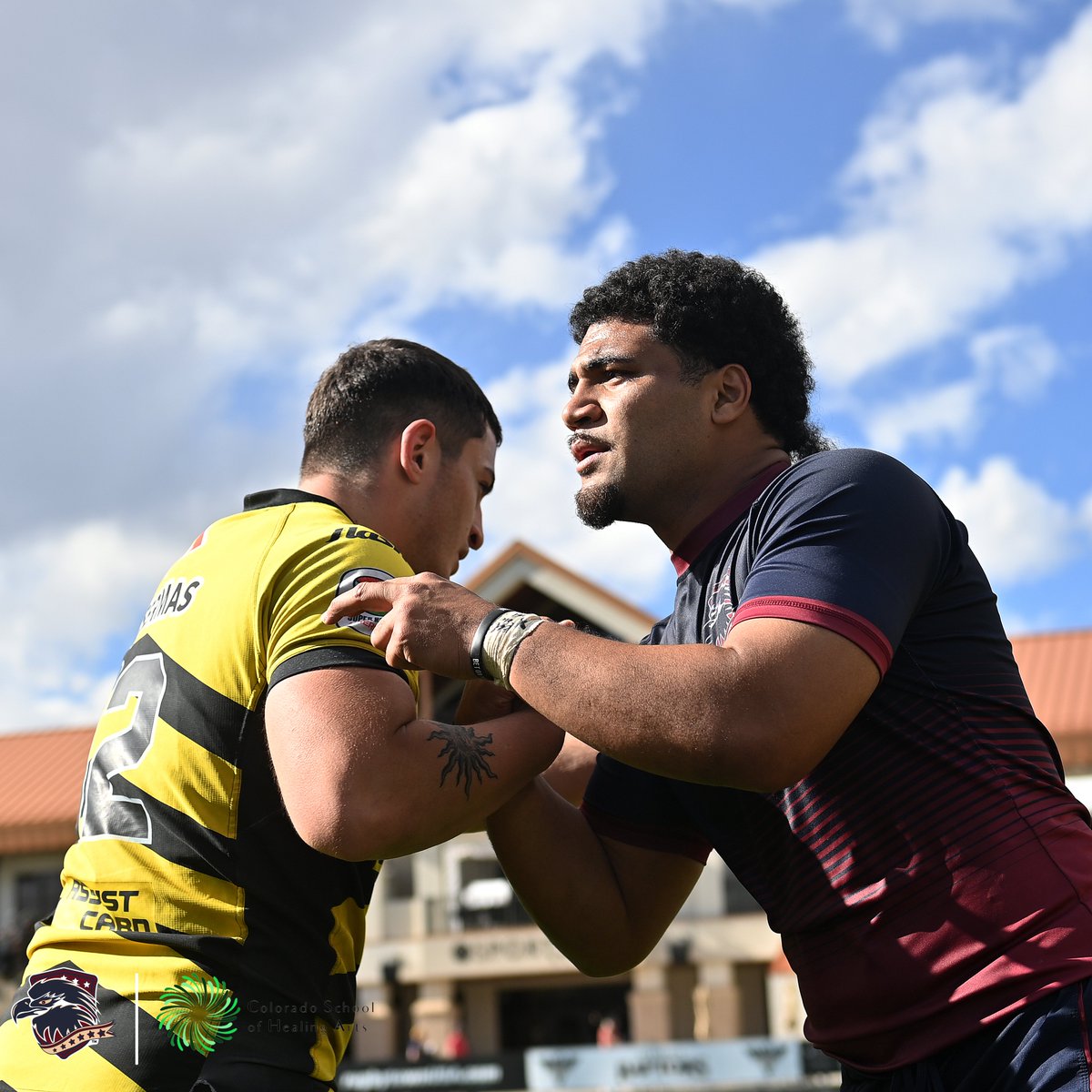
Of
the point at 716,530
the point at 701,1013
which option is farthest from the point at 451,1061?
the point at 716,530

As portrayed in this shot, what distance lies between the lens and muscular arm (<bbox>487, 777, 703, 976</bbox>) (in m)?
3.26

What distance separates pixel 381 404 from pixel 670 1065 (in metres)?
20.8

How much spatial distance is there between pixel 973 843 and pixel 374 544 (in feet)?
4.41

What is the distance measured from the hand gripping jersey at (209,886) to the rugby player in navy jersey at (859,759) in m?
0.24

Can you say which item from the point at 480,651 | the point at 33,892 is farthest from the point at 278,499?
the point at 33,892

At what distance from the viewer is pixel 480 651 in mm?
2645

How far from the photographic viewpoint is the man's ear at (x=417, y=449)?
3465 mm

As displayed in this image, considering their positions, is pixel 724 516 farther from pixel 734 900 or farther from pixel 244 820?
pixel 734 900

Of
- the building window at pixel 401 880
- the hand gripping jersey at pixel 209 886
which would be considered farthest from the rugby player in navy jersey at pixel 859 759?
the building window at pixel 401 880

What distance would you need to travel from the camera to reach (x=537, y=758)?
2.95 meters

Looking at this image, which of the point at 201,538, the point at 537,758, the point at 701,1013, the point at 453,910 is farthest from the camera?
the point at 453,910

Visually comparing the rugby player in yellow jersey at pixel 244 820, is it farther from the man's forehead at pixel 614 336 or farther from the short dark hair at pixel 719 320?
the short dark hair at pixel 719 320

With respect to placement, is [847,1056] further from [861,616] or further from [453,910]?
[453,910]

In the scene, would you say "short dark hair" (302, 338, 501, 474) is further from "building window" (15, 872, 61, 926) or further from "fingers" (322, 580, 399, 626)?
"building window" (15, 872, 61, 926)
